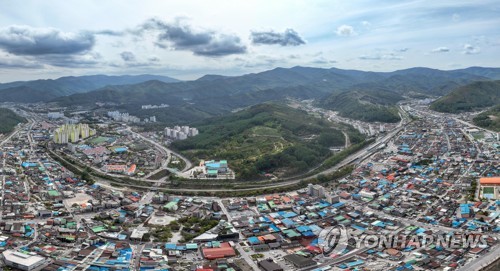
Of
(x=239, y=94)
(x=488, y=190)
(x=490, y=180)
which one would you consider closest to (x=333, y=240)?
(x=488, y=190)

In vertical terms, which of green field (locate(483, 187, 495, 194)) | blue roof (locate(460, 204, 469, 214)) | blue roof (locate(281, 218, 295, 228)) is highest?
green field (locate(483, 187, 495, 194))

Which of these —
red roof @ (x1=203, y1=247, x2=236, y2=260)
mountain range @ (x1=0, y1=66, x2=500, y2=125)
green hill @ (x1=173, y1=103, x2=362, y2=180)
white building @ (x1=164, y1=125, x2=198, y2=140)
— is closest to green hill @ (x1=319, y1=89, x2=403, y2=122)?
mountain range @ (x1=0, y1=66, x2=500, y2=125)

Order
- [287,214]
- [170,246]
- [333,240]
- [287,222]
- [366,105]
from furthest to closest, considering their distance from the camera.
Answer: [366,105] → [287,214] → [287,222] → [333,240] → [170,246]

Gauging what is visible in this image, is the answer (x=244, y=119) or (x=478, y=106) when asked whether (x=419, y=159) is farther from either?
(x=478, y=106)

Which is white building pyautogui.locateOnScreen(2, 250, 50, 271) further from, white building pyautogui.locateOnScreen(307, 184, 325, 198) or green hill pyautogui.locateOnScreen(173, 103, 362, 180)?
green hill pyautogui.locateOnScreen(173, 103, 362, 180)

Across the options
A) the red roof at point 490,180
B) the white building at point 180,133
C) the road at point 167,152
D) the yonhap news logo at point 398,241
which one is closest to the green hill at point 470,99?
the red roof at point 490,180

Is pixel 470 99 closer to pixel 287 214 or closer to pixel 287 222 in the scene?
pixel 287 214
